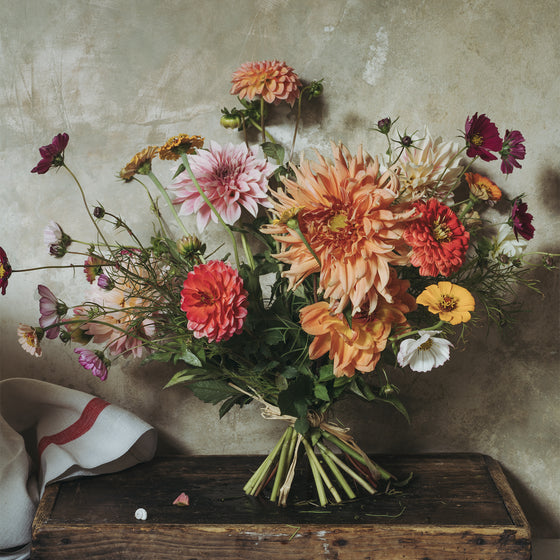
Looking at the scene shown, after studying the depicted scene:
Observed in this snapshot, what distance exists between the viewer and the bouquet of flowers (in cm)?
76

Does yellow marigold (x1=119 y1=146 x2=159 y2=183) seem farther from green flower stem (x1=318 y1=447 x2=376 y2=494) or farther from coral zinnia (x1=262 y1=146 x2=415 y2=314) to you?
green flower stem (x1=318 y1=447 x2=376 y2=494)

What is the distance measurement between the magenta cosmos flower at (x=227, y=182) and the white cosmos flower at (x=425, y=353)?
0.35 m

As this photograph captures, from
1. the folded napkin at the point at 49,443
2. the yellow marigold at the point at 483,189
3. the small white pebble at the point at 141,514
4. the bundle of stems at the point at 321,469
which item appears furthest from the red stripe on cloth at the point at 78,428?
the yellow marigold at the point at 483,189

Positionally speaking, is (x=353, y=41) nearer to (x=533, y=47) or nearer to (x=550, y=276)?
(x=533, y=47)

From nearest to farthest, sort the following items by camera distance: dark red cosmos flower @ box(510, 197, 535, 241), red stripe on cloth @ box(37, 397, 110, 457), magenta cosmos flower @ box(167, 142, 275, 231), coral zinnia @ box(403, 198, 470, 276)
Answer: coral zinnia @ box(403, 198, 470, 276) → dark red cosmos flower @ box(510, 197, 535, 241) → magenta cosmos flower @ box(167, 142, 275, 231) → red stripe on cloth @ box(37, 397, 110, 457)

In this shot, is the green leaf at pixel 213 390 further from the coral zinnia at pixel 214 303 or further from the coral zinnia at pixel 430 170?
the coral zinnia at pixel 430 170

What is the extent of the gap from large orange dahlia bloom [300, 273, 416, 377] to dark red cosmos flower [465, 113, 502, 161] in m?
0.24

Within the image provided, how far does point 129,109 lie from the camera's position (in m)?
1.15

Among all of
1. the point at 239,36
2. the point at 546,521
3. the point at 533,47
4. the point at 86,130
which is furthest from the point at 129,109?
the point at 546,521

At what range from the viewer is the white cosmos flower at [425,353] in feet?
2.54

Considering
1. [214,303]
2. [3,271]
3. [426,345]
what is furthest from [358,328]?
[3,271]

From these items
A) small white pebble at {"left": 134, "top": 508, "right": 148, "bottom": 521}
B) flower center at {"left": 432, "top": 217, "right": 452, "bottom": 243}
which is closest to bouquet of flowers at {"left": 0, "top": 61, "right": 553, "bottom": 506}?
flower center at {"left": 432, "top": 217, "right": 452, "bottom": 243}

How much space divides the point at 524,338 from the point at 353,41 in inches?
28.2

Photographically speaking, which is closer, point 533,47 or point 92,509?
point 92,509
